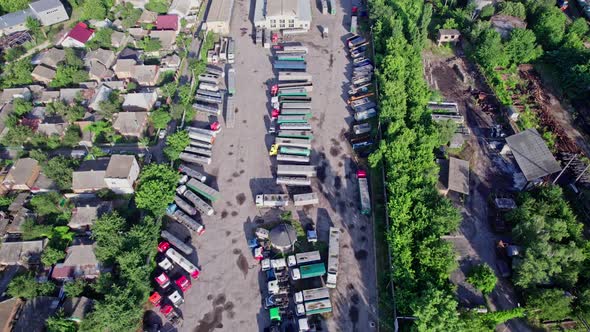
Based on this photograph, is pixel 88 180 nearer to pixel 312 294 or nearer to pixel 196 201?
pixel 196 201

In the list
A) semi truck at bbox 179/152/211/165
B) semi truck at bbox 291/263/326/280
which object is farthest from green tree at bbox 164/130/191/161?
semi truck at bbox 291/263/326/280

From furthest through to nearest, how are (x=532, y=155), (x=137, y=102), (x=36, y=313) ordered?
(x=137, y=102)
(x=532, y=155)
(x=36, y=313)

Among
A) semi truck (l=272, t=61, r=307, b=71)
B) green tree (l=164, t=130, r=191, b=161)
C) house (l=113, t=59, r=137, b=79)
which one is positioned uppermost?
semi truck (l=272, t=61, r=307, b=71)

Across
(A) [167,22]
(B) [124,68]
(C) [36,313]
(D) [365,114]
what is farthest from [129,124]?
(D) [365,114]

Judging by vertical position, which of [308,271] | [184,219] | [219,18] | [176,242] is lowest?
[308,271]

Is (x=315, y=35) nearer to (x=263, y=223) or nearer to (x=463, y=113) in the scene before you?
(x=463, y=113)

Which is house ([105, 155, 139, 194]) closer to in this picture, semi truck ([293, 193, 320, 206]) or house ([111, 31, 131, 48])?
semi truck ([293, 193, 320, 206])

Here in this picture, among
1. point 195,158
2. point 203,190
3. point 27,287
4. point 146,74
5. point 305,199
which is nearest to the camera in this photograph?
point 27,287

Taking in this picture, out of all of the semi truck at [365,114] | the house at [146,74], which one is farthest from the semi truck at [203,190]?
the semi truck at [365,114]
